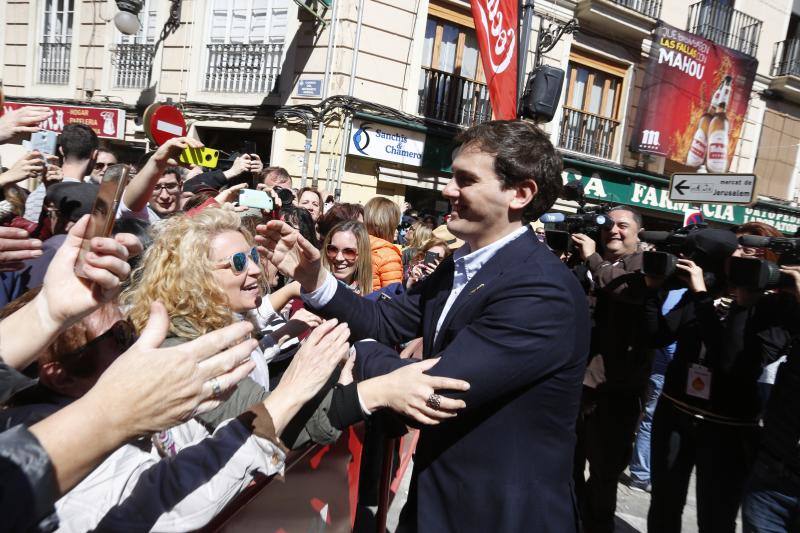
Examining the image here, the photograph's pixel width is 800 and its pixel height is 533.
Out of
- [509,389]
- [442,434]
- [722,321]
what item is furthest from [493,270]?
[722,321]

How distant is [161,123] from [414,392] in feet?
8.79

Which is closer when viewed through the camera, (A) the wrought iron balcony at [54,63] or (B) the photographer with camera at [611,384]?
(B) the photographer with camera at [611,384]

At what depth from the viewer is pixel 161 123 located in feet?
11.2

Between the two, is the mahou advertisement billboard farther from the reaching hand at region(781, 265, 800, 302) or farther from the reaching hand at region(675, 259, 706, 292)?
the reaching hand at region(781, 265, 800, 302)

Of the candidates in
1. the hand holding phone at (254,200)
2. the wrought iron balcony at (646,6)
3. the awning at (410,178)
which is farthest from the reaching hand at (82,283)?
the wrought iron balcony at (646,6)

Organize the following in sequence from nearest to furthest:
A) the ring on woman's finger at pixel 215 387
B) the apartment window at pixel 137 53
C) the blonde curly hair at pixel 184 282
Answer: the ring on woman's finger at pixel 215 387 → the blonde curly hair at pixel 184 282 → the apartment window at pixel 137 53

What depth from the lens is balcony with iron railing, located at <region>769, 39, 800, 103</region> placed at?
16125 millimetres

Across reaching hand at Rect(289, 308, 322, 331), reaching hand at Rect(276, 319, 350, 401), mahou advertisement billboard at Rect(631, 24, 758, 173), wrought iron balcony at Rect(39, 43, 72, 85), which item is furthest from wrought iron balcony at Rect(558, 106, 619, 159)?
reaching hand at Rect(276, 319, 350, 401)

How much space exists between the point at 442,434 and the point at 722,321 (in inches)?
75.3

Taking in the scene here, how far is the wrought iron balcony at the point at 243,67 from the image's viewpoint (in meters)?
11.2

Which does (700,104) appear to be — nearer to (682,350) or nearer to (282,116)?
(282,116)

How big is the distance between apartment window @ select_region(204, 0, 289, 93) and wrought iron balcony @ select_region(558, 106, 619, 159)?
6962 mm

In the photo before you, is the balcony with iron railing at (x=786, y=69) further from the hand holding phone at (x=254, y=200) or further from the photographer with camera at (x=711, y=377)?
the hand holding phone at (x=254, y=200)

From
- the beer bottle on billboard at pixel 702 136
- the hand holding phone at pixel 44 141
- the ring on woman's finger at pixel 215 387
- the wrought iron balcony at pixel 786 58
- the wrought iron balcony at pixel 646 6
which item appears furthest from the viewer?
the wrought iron balcony at pixel 786 58
